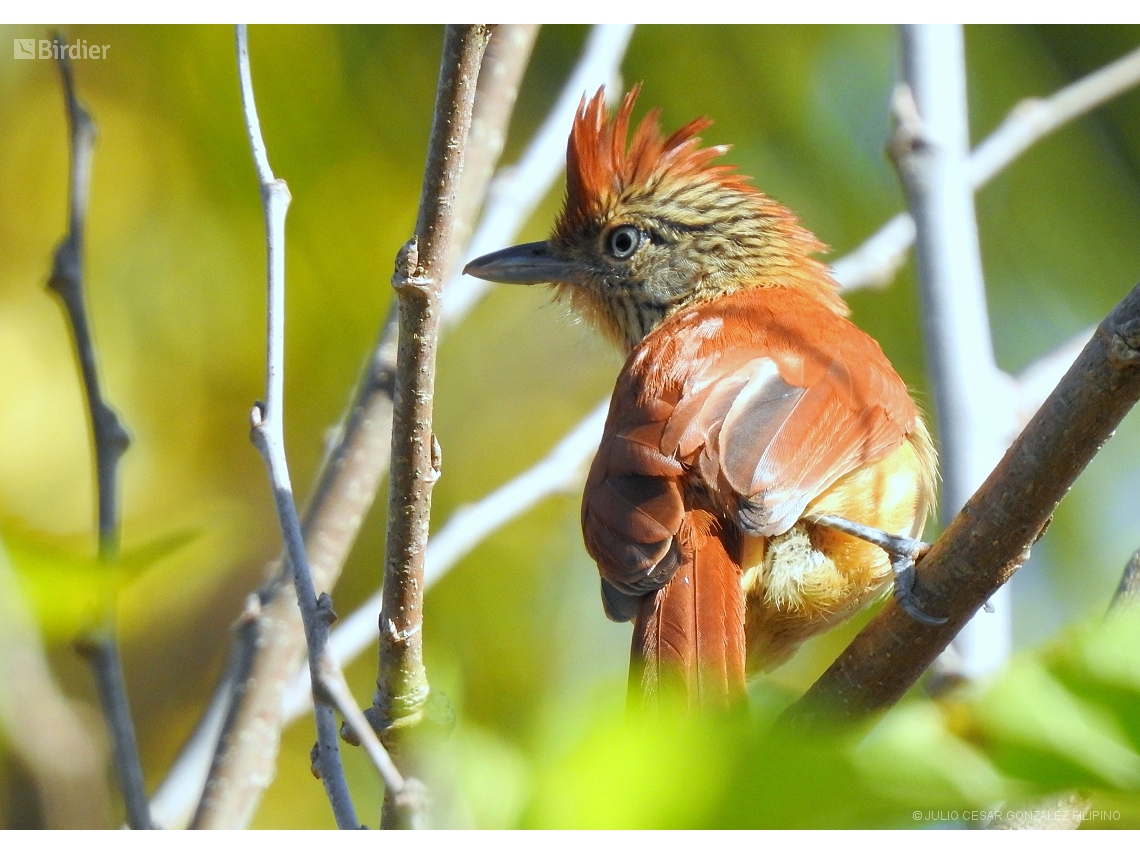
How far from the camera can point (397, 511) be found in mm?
1915

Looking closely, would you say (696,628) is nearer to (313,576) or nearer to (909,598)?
(909,598)

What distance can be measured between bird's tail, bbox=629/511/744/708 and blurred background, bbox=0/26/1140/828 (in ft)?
2.50

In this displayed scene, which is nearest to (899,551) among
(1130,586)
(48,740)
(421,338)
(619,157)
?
(1130,586)

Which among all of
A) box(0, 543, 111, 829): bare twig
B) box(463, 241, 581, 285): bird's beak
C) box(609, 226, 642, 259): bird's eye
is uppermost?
box(609, 226, 642, 259): bird's eye

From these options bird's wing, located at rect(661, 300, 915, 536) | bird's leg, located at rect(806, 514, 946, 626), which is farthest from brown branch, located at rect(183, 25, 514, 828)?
bird's leg, located at rect(806, 514, 946, 626)

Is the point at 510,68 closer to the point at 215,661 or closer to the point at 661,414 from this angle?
the point at 661,414

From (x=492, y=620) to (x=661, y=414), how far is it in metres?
1.45

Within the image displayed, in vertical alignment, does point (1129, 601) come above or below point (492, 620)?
above

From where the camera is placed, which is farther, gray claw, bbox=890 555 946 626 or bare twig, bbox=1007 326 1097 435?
bare twig, bbox=1007 326 1097 435

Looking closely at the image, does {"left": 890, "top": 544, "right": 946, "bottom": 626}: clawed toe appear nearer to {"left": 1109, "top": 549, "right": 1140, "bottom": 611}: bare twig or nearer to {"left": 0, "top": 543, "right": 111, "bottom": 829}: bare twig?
{"left": 1109, "top": 549, "right": 1140, "bottom": 611}: bare twig

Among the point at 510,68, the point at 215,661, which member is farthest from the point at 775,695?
the point at 215,661

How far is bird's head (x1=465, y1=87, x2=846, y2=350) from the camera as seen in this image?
3.49 m

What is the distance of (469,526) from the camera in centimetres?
308
